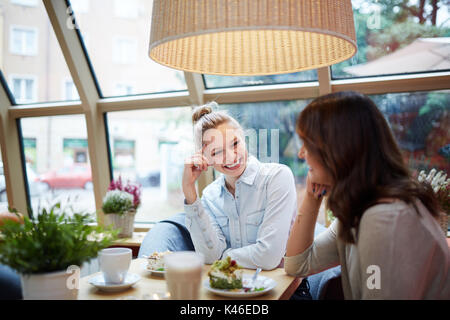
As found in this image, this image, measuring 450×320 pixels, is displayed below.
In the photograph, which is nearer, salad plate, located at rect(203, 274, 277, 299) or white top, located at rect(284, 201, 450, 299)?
white top, located at rect(284, 201, 450, 299)

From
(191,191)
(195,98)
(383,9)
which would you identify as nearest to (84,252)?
(191,191)

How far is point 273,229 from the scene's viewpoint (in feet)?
6.13

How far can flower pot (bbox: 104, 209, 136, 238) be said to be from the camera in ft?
11.5

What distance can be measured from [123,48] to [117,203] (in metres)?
1.61

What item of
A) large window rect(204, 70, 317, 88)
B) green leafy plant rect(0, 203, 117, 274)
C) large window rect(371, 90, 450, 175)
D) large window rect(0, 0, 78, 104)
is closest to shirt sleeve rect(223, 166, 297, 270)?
green leafy plant rect(0, 203, 117, 274)

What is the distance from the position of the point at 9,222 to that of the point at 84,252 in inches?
9.1

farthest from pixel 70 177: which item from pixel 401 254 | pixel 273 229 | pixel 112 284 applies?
pixel 401 254

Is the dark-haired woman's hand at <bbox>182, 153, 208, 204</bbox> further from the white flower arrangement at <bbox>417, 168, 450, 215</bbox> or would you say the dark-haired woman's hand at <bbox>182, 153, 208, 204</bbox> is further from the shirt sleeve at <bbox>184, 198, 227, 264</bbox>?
the white flower arrangement at <bbox>417, 168, 450, 215</bbox>

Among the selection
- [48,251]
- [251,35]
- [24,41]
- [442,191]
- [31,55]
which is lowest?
[442,191]

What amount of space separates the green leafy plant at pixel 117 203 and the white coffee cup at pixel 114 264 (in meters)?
2.19

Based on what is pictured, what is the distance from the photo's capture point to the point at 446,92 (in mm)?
3176

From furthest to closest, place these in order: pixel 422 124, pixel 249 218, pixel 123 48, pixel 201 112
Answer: pixel 123 48 < pixel 422 124 < pixel 201 112 < pixel 249 218

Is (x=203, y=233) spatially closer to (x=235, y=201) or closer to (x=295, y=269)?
(x=235, y=201)
